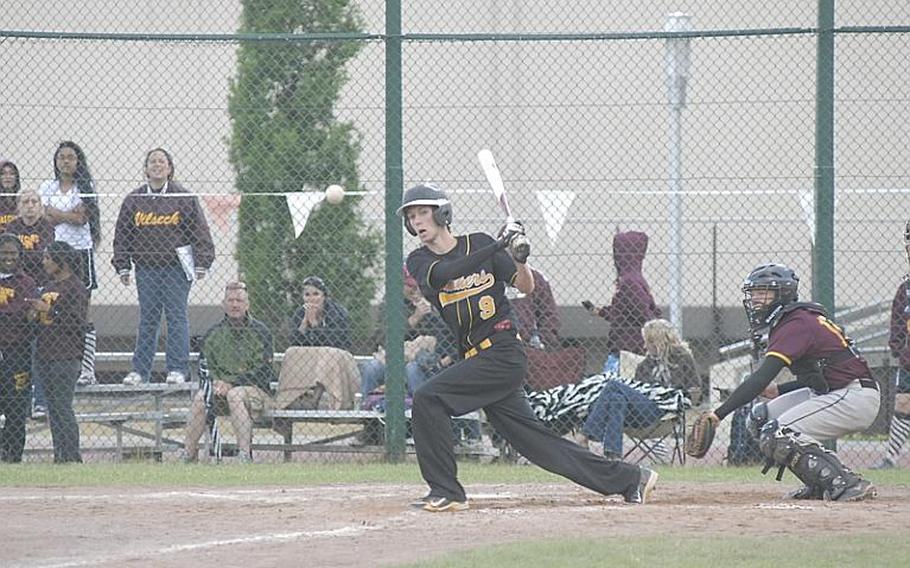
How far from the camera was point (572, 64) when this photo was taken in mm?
14352

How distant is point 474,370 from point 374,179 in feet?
23.6

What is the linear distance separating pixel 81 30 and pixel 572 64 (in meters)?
4.76

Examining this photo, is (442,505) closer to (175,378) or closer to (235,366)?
(235,366)

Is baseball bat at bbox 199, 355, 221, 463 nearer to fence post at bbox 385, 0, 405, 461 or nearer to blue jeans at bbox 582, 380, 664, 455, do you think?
fence post at bbox 385, 0, 405, 461

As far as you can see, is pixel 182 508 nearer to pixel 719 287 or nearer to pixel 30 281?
pixel 30 281

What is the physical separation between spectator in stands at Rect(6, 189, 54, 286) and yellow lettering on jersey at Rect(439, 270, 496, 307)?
510 centimetres

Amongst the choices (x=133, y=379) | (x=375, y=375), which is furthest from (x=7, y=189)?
(x=375, y=375)

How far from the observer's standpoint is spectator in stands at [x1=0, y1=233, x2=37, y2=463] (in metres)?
12.1

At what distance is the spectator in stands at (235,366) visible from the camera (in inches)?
486

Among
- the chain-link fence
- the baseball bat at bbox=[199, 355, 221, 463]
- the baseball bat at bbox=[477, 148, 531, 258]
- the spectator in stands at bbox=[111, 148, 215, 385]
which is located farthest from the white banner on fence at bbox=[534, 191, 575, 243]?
the baseball bat at bbox=[477, 148, 531, 258]

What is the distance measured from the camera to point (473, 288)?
27.1ft

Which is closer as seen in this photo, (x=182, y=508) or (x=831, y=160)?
(x=182, y=508)

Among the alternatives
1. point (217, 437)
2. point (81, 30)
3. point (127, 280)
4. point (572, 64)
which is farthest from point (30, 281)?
point (572, 64)

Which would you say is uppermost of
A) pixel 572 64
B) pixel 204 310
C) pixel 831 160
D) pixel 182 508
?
pixel 572 64
